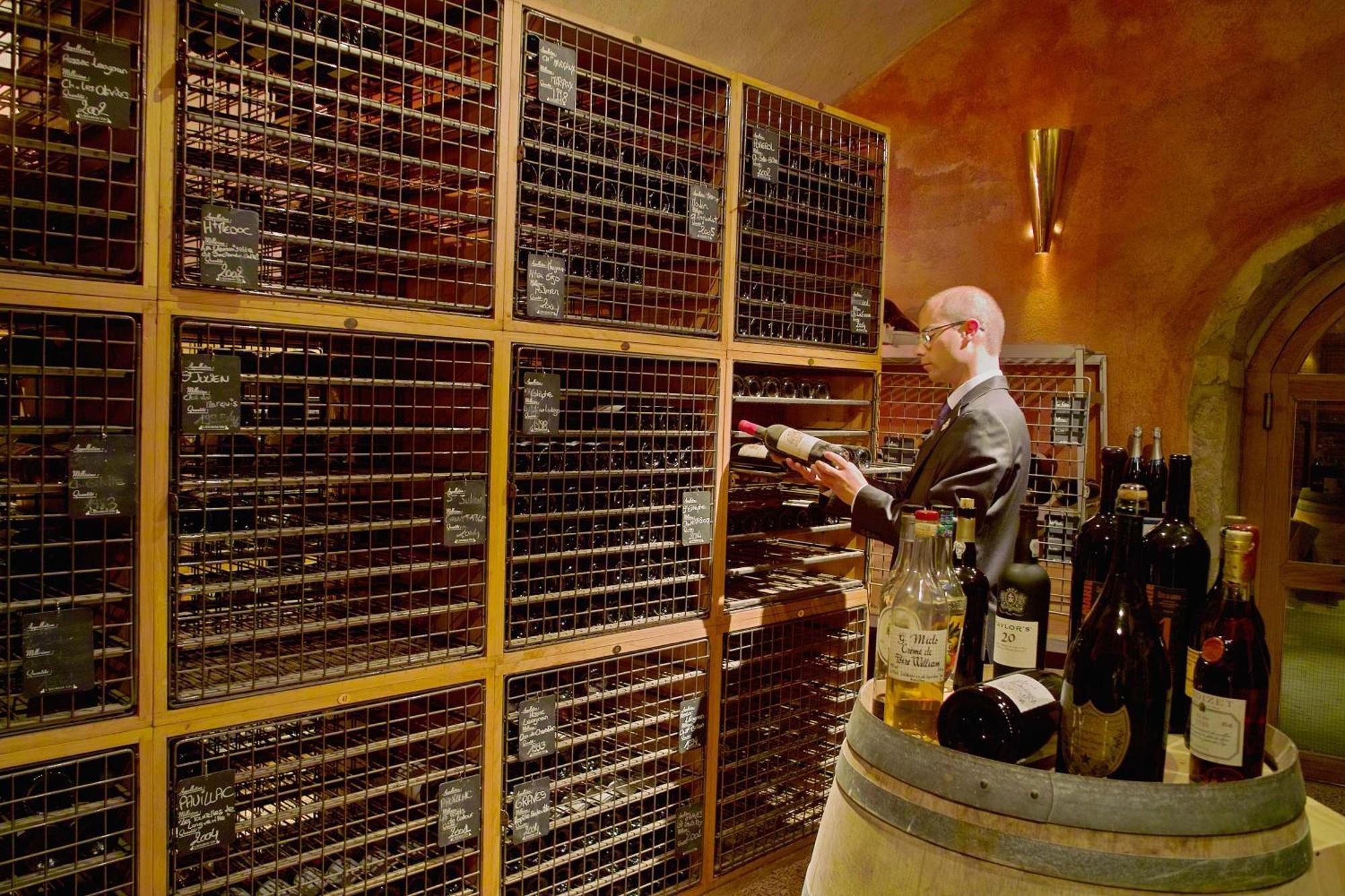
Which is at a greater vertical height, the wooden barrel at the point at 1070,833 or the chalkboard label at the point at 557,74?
the chalkboard label at the point at 557,74

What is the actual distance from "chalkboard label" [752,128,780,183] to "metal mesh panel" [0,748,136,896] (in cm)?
192

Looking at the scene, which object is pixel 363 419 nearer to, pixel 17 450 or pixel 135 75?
pixel 17 450

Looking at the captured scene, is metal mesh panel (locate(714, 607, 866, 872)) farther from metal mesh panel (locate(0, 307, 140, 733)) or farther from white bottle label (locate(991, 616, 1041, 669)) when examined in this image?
metal mesh panel (locate(0, 307, 140, 733))

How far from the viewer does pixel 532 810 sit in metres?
2.07

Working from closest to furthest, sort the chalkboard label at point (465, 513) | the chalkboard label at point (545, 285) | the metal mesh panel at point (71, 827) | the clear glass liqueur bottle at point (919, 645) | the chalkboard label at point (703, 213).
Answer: the clear glass liqueur bottle at point (919, 645), the metal mesh panel at point (71, 827), the chalkboard label at point (465, 513), the chalkboard label at point (545, 285), the chalkboard label at point (703, 213)

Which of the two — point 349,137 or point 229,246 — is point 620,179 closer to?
point 349,137

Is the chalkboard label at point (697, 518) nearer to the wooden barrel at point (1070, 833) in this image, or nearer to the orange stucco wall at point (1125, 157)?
the wooden barrel at point (1070, 833)

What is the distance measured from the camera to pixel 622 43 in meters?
2.16

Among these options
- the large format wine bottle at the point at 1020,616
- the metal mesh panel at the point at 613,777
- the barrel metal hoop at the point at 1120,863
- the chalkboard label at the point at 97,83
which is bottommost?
the metal mesh panel at the point at 613,777

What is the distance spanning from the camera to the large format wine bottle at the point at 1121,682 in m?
1.15

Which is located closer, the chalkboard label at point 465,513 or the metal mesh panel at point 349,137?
the metal mesh panel at point 349,137

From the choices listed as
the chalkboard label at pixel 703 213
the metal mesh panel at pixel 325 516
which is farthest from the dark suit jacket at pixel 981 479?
the metal mesh panel at pixel 325 516

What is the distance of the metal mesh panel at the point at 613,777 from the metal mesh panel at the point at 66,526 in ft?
2.59

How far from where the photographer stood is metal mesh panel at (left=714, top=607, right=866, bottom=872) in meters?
2.58
